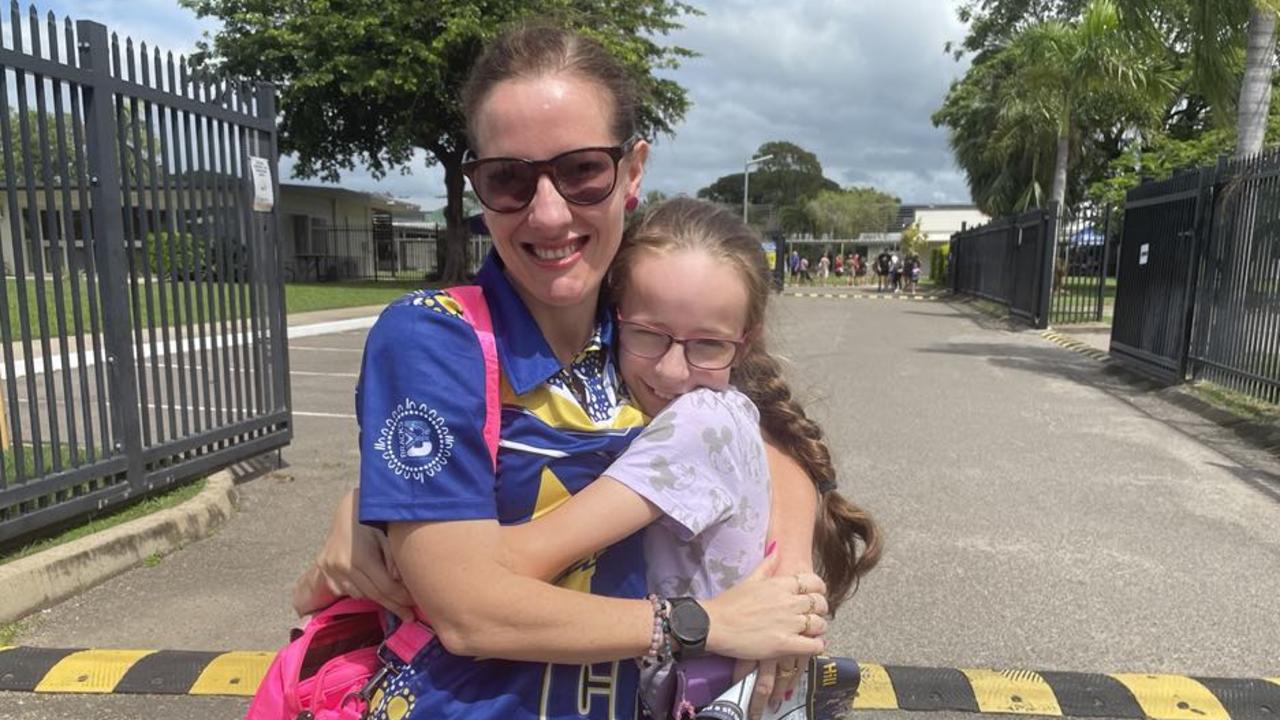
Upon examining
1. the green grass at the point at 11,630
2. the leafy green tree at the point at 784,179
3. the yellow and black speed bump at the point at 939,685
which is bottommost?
the green grass at the point at 11,630

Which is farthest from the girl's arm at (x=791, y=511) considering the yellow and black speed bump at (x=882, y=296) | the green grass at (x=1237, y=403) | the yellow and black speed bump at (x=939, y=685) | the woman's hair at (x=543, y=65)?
the yellow and black speed bump at (x=882, y=296)

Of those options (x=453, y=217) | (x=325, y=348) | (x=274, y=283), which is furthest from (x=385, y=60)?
(x=274, y=283)

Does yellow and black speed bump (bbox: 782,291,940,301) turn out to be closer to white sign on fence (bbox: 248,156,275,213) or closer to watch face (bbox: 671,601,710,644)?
white sign on fence (bbox: 248,156,275,213)

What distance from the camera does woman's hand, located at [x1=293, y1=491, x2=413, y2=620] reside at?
4.44 feet

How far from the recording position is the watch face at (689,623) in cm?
130

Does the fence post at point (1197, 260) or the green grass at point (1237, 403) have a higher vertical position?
the fence post at point (1197, 260)

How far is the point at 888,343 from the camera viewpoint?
47.9 ft

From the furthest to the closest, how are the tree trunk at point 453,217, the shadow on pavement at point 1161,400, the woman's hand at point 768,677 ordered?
the tree trunk at point 453,217 < the shadow on pavement at point 1161,400 < the woman's hand at point 768,677

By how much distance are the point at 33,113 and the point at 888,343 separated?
1280cm

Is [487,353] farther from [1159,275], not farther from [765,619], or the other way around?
[1159,275]

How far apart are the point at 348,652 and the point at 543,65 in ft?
3.46

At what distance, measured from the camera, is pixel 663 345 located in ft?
4.84

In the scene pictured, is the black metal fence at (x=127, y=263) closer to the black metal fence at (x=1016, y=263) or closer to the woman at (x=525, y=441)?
the woman at (x=525, y=441)

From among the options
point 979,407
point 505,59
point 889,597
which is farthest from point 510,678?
point 979,407
